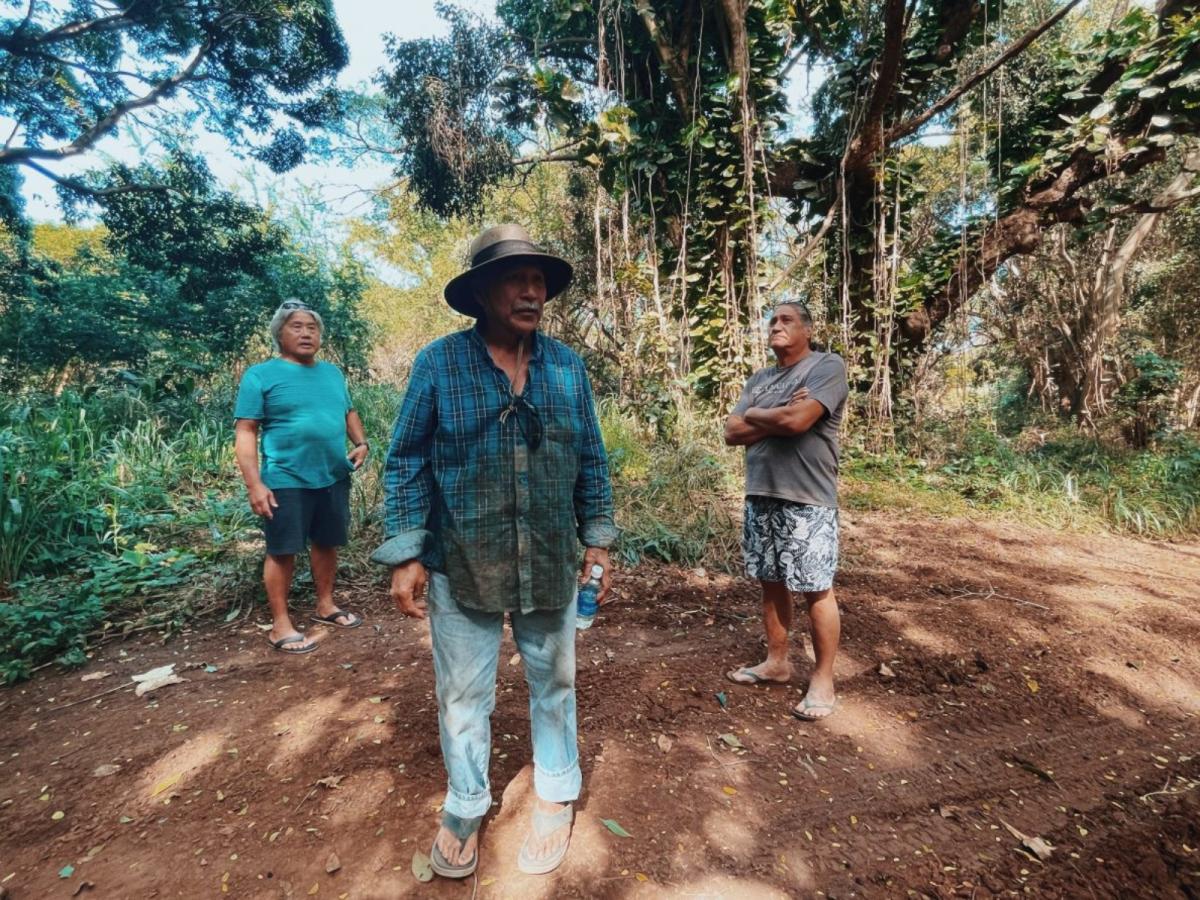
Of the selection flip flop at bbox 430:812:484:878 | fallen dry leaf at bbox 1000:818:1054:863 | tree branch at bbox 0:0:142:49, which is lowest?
fallen dry leaf at bbox 1000:818:1054:863

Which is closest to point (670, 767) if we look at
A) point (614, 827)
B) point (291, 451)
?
point (614, 827)

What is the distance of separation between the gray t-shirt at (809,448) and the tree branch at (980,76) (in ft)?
15.6

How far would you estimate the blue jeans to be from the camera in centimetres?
163

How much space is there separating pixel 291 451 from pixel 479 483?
6.17 feet

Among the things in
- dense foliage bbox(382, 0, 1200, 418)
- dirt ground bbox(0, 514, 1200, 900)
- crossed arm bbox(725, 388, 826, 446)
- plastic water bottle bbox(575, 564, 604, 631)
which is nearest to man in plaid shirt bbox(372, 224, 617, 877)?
plastic water bottle bbox(575, 564, 604, 631)

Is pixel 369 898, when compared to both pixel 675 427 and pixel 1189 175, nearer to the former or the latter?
pixel 675 427

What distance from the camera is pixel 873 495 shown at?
235 inches

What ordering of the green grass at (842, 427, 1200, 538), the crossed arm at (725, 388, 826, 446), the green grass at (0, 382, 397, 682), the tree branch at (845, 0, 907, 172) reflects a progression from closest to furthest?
1. the crossed arm at (725, 388, 826, 446)
2. the green grass at (0, 382, 397, 682)
3. the tree branch at (845, 0, 907, 172)
4. the green grass at (842, 427, 1200, 538)

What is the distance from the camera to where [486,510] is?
5.21ft

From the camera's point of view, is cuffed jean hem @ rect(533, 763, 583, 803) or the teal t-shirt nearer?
cuffed jean hem @ rect(533, 763, 583, 803)

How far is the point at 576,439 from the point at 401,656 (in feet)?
6.47

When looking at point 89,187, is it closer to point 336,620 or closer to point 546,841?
point 336,620

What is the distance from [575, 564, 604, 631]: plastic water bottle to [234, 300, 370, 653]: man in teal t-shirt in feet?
6.02

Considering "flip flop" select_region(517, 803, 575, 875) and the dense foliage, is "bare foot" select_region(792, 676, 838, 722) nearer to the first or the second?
"flip flop" select_region(517, 803, 575, 875)
